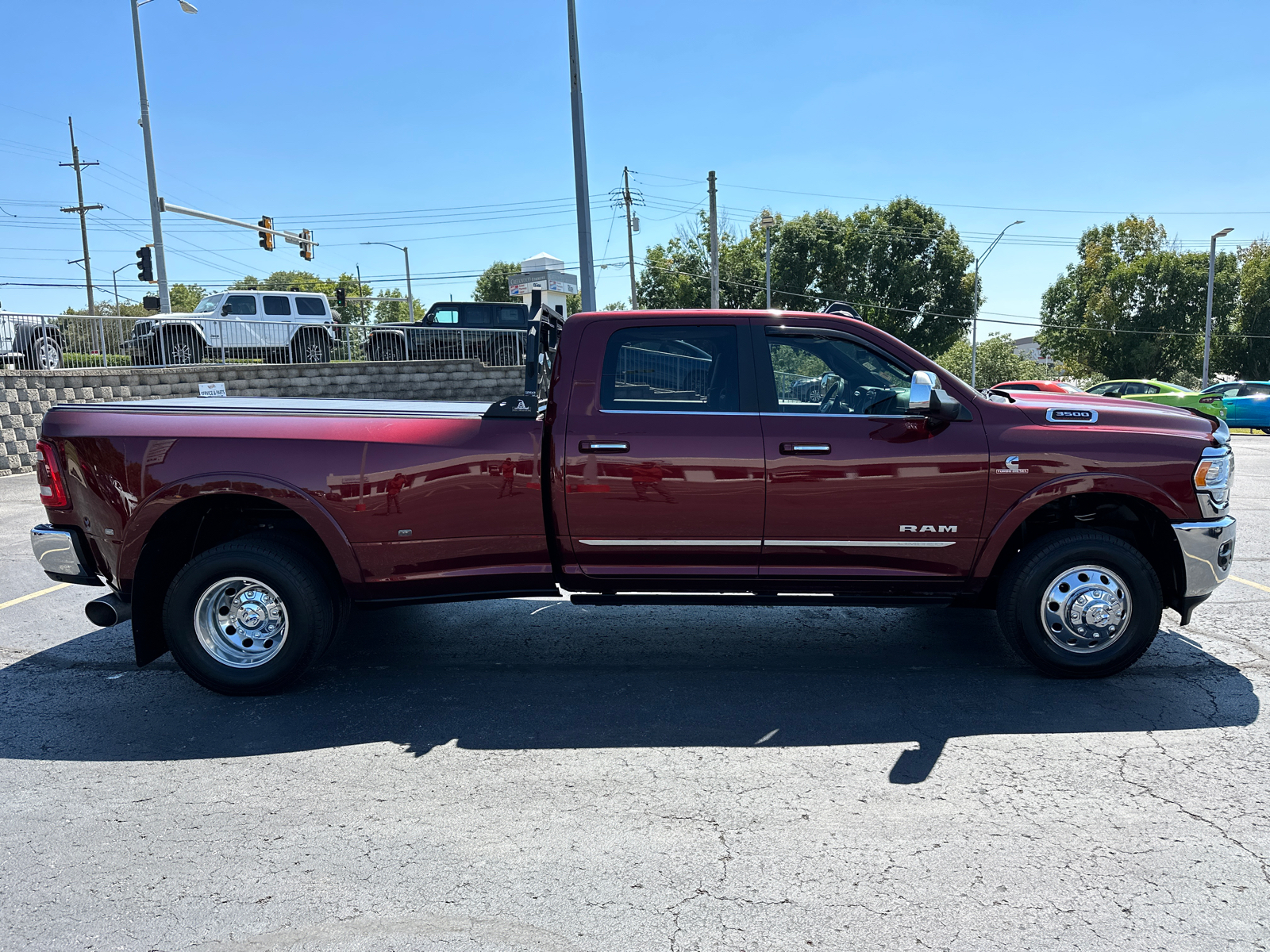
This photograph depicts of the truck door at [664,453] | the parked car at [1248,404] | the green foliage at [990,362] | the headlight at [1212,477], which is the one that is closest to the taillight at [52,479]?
the truck door at [664,453]

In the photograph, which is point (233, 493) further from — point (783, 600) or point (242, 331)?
point (242, 331)

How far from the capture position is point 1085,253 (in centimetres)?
5075

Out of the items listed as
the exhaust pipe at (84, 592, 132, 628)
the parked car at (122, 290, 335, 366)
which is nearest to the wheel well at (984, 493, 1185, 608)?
the exhaust pipe at (84, 592, 132, 628)

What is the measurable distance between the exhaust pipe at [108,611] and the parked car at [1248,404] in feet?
89.5

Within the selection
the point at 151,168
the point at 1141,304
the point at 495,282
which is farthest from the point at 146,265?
the point at 495,282

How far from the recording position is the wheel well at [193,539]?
15.2 feet

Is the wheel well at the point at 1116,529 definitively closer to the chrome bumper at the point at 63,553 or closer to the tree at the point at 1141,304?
the chrome bumper at the point at 63,553

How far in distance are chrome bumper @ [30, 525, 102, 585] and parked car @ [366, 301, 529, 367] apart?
1859cm

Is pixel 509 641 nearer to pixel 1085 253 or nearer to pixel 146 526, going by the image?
pixel 146 526

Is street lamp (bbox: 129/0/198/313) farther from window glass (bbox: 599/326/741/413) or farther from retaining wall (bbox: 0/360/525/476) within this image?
window glass (bbox: 599/326/741/413)

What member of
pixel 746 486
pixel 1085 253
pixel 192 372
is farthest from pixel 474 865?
pixel 1085 253

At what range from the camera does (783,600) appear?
4730 mm

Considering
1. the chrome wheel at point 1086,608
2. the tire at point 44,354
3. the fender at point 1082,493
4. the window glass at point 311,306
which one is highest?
the window glass at point 311,306

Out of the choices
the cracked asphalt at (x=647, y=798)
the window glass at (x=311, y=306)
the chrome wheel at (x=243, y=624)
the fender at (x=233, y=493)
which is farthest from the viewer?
the window glass at (x=311, y=306)
